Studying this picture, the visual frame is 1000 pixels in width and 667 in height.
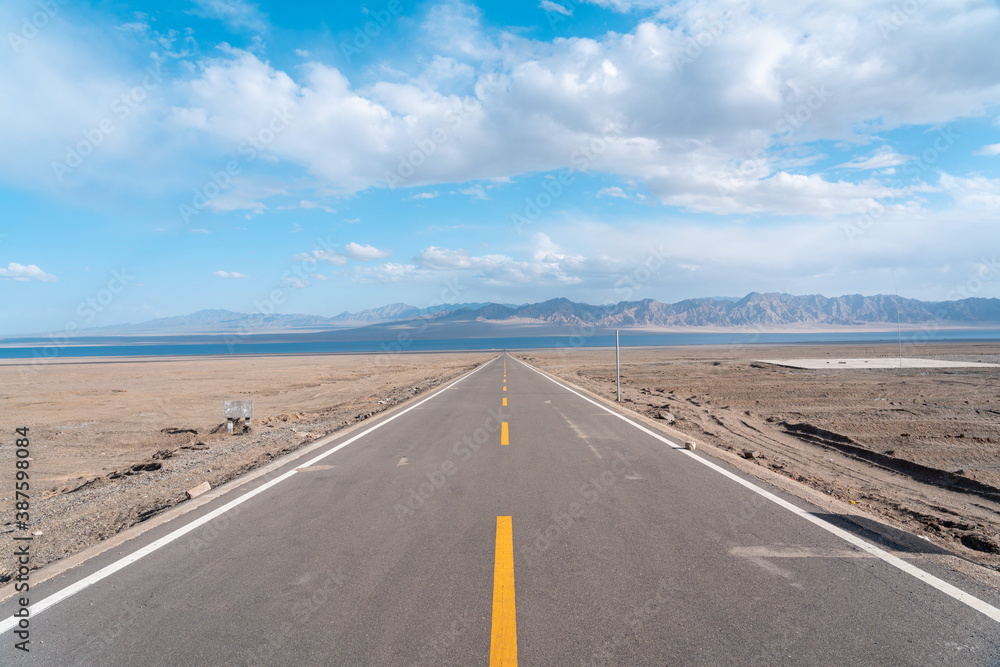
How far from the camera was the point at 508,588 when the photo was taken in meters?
3.90

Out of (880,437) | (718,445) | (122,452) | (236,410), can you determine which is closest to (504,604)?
(718,445)

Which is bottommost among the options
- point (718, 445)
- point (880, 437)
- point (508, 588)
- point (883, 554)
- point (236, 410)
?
point (880, 437)

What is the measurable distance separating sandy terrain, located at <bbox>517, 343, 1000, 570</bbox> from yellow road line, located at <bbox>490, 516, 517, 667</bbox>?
420 cm

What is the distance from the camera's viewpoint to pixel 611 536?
4980mm

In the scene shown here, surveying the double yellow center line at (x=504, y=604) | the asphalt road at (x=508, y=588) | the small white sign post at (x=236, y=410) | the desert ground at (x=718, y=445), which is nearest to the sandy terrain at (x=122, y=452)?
the desert ground at (x=718, y=445)

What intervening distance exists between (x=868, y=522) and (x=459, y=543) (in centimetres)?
443

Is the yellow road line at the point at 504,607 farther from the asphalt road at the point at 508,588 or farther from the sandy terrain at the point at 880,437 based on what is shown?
the sandy terrain at the point at 880,437

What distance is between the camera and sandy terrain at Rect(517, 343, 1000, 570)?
6410 millimetres

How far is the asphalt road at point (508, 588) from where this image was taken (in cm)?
317

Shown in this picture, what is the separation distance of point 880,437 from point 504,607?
499 inches

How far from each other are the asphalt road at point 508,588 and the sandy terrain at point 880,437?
5.58ft

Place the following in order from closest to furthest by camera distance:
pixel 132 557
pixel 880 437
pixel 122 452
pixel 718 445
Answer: pixel 132 557 < pixel 718 445 < pixel 122 452 < pixel 880 437

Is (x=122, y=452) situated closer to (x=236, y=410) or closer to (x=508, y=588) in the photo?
(x=236, y=410)

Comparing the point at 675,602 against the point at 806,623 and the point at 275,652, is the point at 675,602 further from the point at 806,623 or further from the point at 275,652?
the point at 275,652
